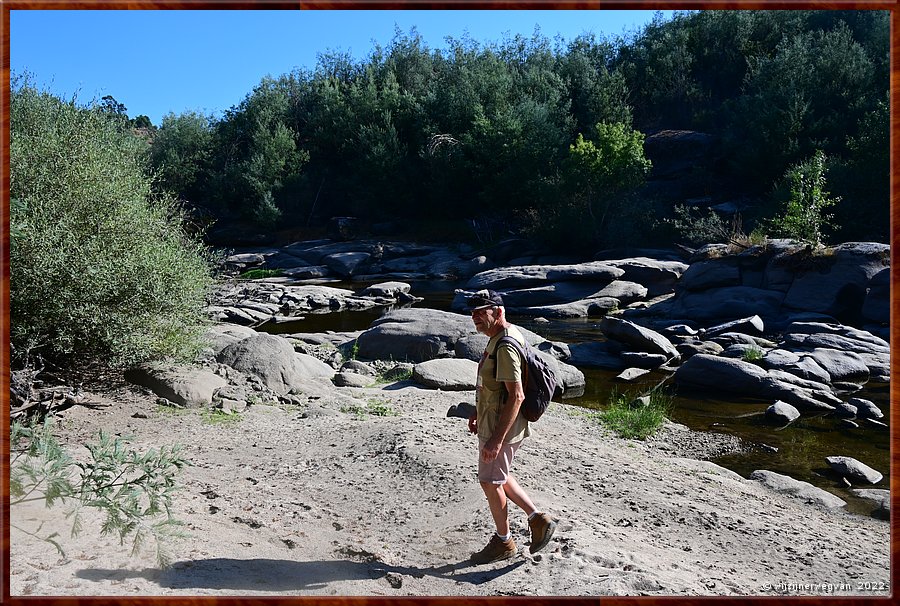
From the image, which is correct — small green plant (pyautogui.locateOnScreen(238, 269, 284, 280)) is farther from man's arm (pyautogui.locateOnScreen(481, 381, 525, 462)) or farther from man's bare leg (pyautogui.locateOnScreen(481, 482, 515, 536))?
man's arm (pyautogui.locateOnScreen(481, 381, 525, 462))

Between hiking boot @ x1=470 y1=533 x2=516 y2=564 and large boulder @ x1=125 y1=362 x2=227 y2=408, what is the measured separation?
5.27m

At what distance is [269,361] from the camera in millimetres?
10273

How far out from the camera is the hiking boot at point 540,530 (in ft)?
14.9

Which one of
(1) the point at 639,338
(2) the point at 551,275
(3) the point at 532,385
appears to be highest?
(2) the point at 551,275

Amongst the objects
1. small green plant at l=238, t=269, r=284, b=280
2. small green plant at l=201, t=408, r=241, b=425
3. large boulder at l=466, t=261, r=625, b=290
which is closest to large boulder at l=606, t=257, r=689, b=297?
large boulder at l=466, t=261, r=625, b=290

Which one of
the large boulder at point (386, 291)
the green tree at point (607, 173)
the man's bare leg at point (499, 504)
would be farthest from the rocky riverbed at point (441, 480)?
the green tree at point (607, 173)

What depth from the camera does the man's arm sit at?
423 cm

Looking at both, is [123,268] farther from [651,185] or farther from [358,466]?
[651,185]

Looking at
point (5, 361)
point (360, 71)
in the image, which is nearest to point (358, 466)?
point (5, 361)

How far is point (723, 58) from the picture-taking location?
148ft

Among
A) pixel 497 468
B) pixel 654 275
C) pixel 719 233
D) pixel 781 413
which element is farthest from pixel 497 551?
pixel 719 233

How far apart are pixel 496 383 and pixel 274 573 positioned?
5.95 feet

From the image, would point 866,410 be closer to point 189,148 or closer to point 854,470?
Answer: point 854,470

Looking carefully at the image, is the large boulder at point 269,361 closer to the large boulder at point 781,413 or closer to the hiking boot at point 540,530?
A: the hiking boot at point 540,530
